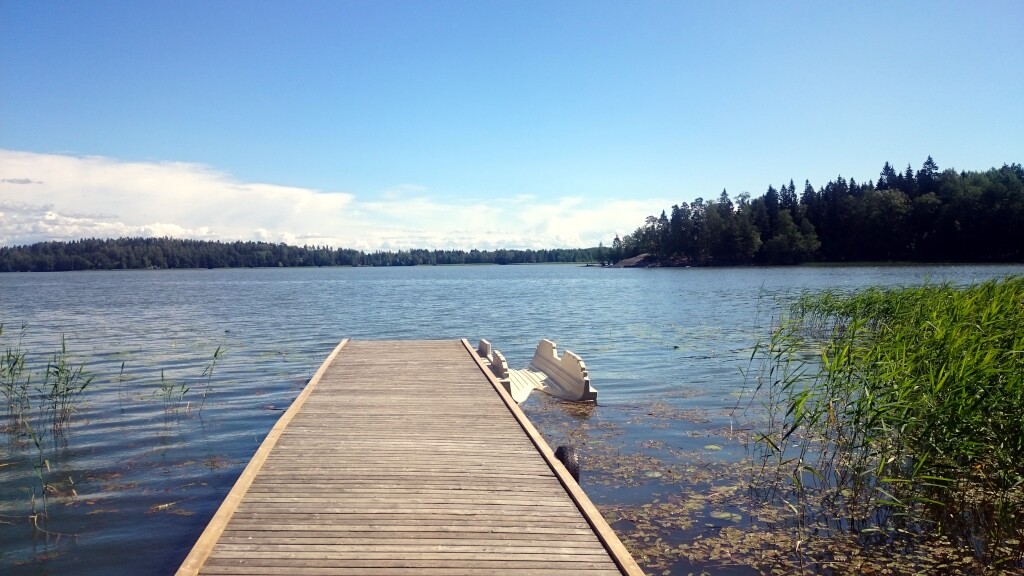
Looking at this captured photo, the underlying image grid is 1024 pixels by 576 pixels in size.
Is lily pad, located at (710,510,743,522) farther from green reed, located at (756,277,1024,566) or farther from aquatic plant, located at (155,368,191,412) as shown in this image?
aquatic plant, located at (155,368,191,412)

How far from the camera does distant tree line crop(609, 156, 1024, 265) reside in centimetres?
7006

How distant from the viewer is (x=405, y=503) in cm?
533

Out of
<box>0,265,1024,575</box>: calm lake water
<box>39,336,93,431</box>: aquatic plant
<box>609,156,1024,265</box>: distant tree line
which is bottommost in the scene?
<box>0,265,1024,575</box>: calm lake water

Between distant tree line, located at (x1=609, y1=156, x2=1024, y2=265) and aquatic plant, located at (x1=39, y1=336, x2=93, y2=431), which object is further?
distant tree line, located at (x1=609, y1=156, x2=1024, y2=265)

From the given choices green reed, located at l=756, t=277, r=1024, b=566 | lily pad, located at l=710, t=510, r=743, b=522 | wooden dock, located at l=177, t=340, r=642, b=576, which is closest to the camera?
wooden dock, located at l=177, t=340, r=642, b=576

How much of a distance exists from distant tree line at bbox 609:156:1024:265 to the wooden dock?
7741cm

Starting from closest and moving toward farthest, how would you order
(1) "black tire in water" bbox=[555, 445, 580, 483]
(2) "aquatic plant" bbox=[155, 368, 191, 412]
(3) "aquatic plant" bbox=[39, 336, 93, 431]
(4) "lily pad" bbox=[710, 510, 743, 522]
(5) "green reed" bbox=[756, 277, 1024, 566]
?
(5) "green reed" bbox=[756, 277, 1024, 566] < (4) "lily pad" bbox=[710, 510, 743, 522] < (1) "black tire in water" bbox=[555, 445, 580, 483] < (3) "aquatic plant" bbox=[39, 336, 93, 431] < (2) "aquatic plant" bbox=[155, 368, 191, 412]

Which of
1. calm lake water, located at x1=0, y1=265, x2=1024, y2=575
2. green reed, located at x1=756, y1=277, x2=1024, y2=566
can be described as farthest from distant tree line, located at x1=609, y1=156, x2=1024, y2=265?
green reed, located at x1=756, y1=277, x2=1024, y2=566

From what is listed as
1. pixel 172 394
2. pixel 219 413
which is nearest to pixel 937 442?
pixel 219 413

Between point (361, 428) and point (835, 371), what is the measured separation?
5.13m

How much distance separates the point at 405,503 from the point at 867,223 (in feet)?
284

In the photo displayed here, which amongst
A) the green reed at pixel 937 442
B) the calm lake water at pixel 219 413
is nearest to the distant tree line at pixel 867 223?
the calm lake water at pixel 219 413

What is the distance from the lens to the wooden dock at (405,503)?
172 inches

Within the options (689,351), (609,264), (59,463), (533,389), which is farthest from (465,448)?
(609,264)
